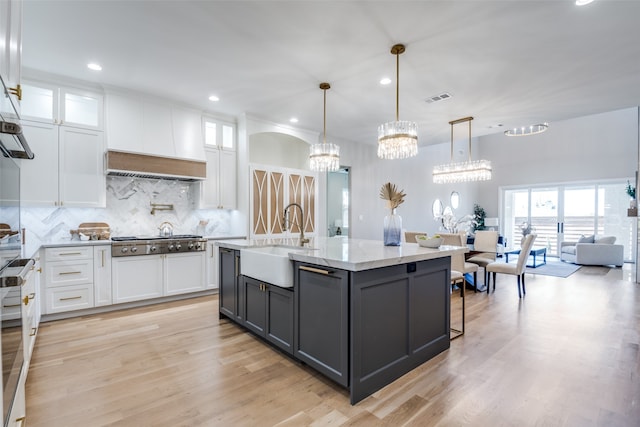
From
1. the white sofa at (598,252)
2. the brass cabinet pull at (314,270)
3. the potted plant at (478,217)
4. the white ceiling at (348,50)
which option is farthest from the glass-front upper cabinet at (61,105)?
the potted plant at (478,217)

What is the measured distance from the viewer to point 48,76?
3.57 meters

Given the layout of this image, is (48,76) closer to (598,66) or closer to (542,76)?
(542,76)

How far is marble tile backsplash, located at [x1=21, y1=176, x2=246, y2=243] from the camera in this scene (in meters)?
3.79

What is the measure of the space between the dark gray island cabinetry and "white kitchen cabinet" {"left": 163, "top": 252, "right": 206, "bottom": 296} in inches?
102

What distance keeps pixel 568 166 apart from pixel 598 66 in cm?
727

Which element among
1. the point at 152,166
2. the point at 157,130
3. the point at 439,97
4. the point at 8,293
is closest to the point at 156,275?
the point at 152,166

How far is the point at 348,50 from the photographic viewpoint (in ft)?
9.98

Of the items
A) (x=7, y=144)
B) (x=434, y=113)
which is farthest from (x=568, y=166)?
(x=7, y=144)

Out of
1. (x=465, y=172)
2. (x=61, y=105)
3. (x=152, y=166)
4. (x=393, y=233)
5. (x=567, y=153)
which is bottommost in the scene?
(x=393, y=233)

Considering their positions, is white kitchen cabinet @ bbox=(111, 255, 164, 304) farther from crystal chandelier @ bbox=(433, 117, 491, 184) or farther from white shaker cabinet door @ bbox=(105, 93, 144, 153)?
crystal chandelier @ bbox=(433, 117, 491, 184)

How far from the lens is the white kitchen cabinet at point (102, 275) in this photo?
3693mm

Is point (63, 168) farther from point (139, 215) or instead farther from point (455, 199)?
point (455, 199)

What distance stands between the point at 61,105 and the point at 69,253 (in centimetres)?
177

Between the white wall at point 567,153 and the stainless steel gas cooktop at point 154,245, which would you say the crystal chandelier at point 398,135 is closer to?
the stainless steel gas cooktop at point 154,245
